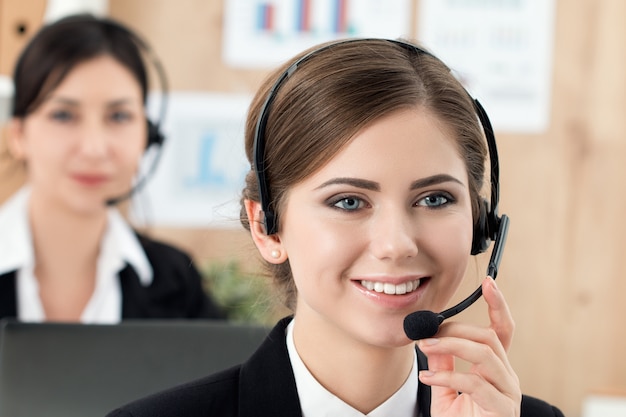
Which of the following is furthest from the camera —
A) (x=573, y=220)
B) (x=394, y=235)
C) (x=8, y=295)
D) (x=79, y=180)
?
(x=573, y=220)

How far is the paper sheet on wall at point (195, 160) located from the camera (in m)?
3.29

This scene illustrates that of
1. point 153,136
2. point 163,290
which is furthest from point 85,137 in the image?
point 163,290

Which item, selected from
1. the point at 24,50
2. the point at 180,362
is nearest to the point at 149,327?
the point at 180,362

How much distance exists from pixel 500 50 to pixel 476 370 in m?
2.26

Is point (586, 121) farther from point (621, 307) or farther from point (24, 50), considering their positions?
point (24, 50)

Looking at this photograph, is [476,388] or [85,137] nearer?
[476,388]

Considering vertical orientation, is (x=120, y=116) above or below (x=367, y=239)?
below

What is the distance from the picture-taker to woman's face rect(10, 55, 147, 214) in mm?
2480

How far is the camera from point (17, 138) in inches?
101

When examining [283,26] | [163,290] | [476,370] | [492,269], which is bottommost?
[163,290]

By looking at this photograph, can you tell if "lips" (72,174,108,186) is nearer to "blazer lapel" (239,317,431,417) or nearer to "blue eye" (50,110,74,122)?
"blue eye" (50,110,74,122)

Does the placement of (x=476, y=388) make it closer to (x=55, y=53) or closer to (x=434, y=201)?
(x=434, y=201)

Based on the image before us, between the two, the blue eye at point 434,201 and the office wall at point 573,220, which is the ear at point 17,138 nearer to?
the office wall at point 573,220

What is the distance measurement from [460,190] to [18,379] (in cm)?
65
